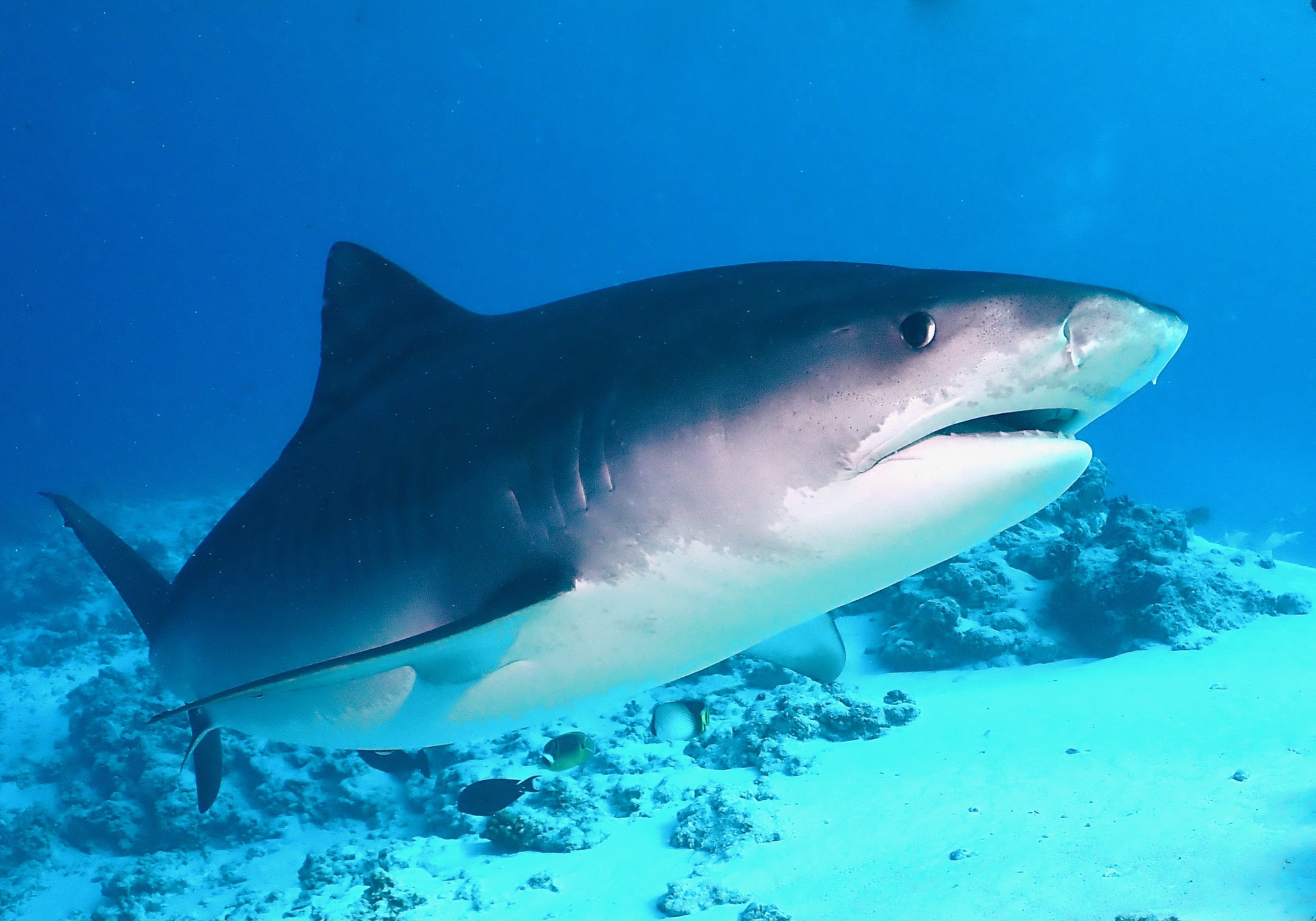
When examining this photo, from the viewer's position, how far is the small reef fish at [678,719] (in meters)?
6.02

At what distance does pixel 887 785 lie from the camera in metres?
5.59

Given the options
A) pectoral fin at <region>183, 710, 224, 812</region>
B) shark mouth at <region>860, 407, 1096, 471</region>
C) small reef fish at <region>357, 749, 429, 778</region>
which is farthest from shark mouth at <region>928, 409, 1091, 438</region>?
pectoral fin at <region>183, 710, 224, 812</region>

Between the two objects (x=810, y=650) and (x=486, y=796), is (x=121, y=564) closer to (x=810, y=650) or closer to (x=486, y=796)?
(x=486, y=796)

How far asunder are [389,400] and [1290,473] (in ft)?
327

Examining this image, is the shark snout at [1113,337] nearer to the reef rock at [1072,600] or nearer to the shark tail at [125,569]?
the shark tail at [125,569]

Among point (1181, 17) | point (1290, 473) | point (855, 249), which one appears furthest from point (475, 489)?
point (855, 249)

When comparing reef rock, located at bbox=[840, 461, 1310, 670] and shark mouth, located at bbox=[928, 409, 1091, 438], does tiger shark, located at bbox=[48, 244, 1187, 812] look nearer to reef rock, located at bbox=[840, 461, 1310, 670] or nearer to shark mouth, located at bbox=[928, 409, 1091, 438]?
shark mouth, located at bbox=[928, 409, 1091, 438]

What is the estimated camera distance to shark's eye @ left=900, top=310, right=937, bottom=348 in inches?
58.6

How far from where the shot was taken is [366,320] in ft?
10.1

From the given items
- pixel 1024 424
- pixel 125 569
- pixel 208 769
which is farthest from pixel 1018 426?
pixel 208 769

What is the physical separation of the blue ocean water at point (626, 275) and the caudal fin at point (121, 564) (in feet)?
8.84

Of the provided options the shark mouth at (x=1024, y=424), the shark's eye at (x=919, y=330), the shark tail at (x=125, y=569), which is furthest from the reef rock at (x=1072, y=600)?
the shark's eye at (x=919, y=330)

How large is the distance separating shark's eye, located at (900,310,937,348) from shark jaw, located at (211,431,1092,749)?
0.23 meters

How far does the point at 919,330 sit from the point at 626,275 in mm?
154786
